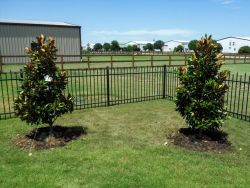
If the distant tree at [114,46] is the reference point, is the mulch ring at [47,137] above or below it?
below

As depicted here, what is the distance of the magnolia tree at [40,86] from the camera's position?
6.00 meters

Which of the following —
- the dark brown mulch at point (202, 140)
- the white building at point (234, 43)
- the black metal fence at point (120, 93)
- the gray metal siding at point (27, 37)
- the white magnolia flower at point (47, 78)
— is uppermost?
the white building at point (234, 43)

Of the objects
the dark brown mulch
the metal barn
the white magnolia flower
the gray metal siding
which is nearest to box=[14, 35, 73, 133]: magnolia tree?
the white magnolia flower

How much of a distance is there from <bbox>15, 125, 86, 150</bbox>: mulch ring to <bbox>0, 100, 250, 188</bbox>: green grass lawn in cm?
21

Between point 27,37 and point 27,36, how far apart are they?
10 centimetres

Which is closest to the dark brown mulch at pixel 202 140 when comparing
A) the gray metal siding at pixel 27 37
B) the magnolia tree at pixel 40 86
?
the magnolia tree at pixel 40 86

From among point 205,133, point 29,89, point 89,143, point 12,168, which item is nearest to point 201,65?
point 205,133

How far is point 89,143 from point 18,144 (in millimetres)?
1623

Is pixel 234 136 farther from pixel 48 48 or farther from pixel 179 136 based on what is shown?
pixel 48 48

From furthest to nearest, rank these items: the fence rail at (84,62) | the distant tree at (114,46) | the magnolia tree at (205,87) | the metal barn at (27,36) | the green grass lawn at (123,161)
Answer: the distant tree at (114,46), the metal barn at (27,36), the fence rail at (84,62), the magnolia tree at (205,87), the green grass lawn at (123,161)

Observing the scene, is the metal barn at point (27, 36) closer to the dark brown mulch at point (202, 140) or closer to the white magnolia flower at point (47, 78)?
the white magnolia flower at point (47, 78)

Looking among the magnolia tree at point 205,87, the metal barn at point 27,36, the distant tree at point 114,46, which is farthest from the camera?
the distant tree at point 114,46

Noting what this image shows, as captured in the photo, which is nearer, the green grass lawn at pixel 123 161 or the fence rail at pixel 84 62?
the green grass lawn at pixel 123 161

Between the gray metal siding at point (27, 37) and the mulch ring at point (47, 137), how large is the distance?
21.6m
